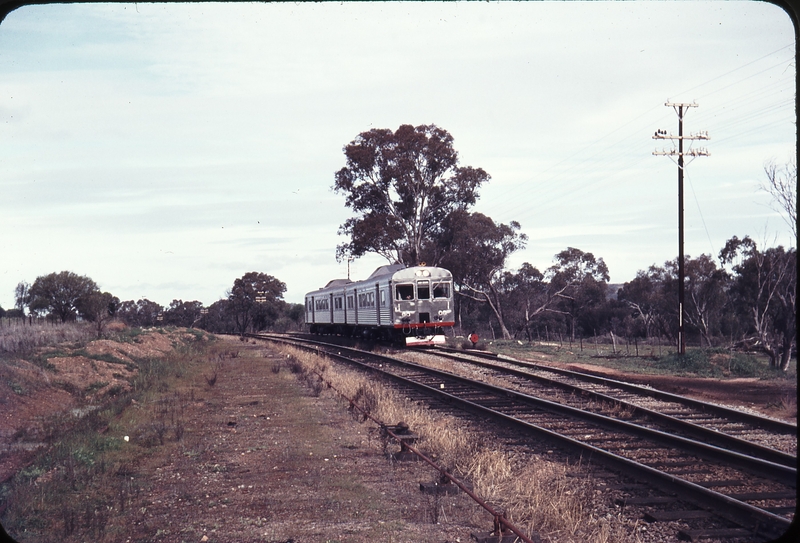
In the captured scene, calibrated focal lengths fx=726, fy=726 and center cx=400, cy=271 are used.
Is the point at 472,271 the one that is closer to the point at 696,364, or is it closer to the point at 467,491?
the point at 696,364

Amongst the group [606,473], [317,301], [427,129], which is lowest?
[606,473]

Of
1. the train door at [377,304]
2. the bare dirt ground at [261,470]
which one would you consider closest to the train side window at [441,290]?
the train door at [377,304]

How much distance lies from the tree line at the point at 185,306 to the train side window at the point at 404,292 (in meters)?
24.9

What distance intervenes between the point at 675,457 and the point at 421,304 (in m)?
17.9

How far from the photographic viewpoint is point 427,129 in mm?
40375

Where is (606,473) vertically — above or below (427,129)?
below

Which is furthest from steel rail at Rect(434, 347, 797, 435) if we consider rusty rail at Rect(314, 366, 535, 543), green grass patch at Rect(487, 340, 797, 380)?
rusty rail at Rect(314, 366, 535, 543)

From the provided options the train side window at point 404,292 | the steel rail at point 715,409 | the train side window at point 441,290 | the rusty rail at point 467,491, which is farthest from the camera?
the train side window at point 441,290

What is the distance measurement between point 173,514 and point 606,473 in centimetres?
426

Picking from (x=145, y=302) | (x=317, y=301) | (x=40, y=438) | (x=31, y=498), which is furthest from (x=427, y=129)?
(x=145, y=302)

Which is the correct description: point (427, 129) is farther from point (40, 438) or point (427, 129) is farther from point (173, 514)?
point (173, 514)

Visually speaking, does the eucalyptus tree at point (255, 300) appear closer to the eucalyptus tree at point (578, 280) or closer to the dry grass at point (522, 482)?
the eucalyptus tree at point (578, 280)

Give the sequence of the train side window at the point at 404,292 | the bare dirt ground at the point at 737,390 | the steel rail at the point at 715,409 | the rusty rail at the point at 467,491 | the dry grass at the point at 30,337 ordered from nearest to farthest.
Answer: the rusty rail at the point at 467,491, the steel rail at the point at 715,409, the bare dirt ground at the point at 737,390, the dry grass at the point at 30,337, the train side window at the point at 404,292

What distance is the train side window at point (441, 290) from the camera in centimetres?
2641
